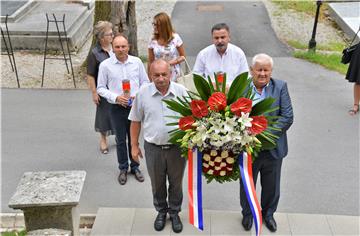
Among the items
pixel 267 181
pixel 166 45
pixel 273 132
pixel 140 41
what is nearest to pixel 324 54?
pixel 140 41

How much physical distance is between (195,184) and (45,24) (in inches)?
350

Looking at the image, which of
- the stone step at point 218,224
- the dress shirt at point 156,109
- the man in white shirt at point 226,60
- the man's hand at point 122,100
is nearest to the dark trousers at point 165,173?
the dress shirt at point 156,109

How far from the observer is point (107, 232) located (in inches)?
171

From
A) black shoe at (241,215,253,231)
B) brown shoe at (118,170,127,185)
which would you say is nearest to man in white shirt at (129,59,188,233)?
black shoe at (241,215,253,231)

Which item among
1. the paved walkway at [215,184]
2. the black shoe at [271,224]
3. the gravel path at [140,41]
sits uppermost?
the black shoe at [271,224]

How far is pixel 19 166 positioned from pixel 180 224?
256cm

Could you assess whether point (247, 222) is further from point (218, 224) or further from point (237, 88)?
point (237, 88)

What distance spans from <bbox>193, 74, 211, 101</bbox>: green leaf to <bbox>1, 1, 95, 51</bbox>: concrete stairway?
25.2 feet

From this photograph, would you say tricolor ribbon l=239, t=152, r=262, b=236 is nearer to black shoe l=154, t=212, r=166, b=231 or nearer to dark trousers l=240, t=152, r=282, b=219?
dark trousers l=240, t=152, r=282, b=219

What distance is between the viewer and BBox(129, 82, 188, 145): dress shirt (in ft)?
12.5

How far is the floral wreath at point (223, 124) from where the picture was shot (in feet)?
10.8

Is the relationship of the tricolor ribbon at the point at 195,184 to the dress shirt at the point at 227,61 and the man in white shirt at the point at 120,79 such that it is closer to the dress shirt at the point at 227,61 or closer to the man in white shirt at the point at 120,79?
the man in white shirt at the point at 120,79

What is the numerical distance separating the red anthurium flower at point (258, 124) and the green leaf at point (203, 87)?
0.42 meters

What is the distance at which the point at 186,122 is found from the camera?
3.43m
